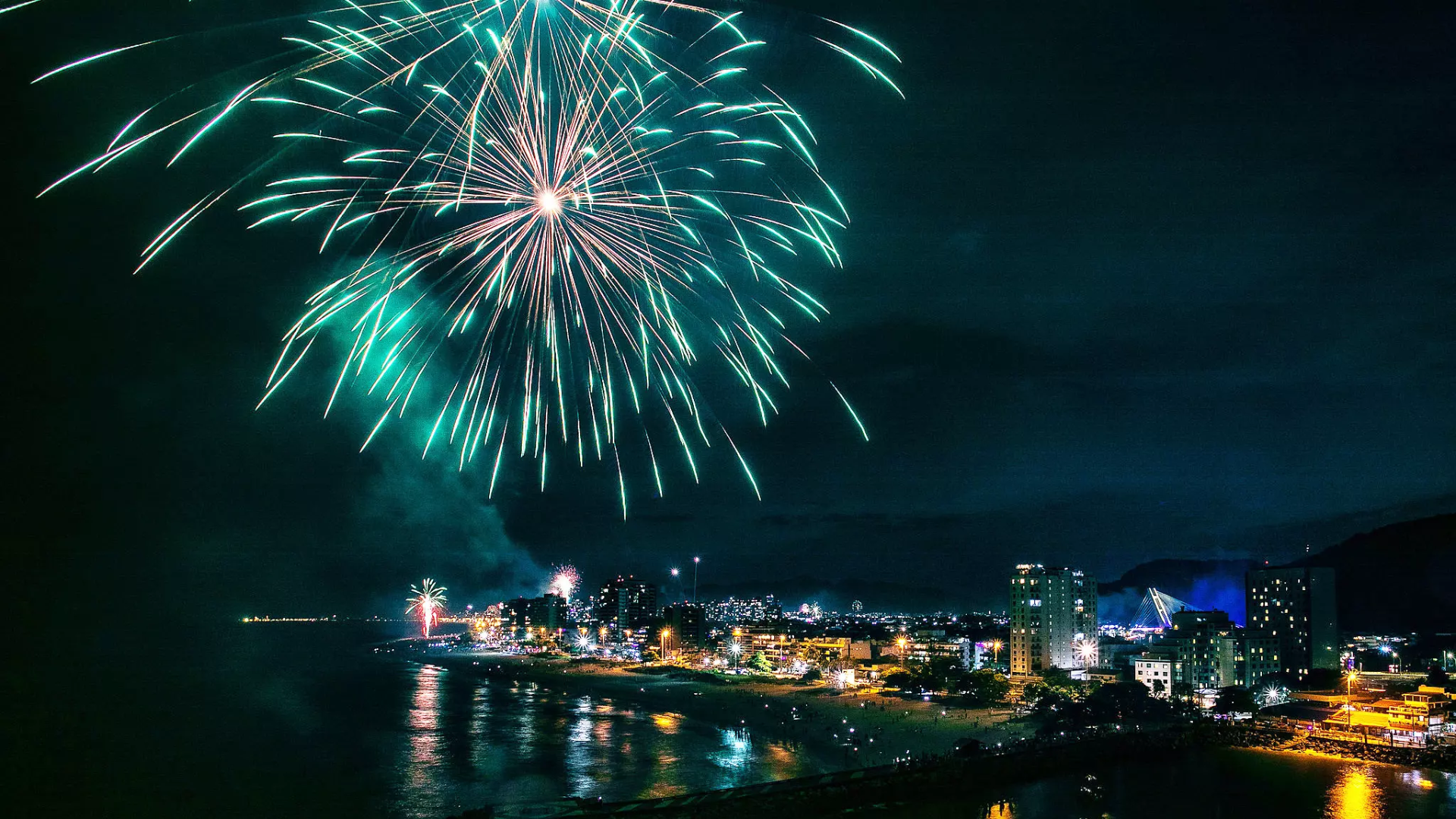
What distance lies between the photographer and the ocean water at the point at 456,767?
2398 centimetres

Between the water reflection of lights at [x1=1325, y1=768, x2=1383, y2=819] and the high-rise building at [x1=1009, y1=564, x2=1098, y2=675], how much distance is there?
28.1 metres

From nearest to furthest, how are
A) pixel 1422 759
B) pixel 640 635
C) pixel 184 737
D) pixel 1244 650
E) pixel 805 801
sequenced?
1. pixel 805 801
2. pixel 1422 759
3. pixel 184 737
4. pixel 1244 650
5. pixel 640 635

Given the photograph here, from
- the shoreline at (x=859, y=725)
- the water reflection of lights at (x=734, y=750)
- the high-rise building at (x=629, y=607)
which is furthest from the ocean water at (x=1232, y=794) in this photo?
the high-rise building at (x=629, y=607)

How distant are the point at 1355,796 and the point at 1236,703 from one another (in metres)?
13.9

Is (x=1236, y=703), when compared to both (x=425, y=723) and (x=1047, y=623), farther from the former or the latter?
(x=425, y=723)

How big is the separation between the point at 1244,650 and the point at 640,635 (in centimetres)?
6374

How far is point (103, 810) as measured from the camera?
2438 cm

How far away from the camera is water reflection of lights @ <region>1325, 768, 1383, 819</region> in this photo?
2259 centimetres

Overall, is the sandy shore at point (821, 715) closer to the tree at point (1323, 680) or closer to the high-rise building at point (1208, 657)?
the high-rise building at point (1208, 657)

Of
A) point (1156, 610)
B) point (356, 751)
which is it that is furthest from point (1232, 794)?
point (1156, 610)

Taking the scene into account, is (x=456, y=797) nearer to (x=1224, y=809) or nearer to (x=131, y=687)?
(x=1224, y=809)

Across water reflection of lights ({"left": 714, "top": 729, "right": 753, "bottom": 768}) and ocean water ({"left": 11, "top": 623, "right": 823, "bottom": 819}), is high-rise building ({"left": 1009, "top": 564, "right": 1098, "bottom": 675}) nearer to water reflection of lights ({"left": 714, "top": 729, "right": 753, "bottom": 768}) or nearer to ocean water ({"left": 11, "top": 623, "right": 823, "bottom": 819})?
ocean water ({"left": 11, "top": 623, "right": 823, "bottom": 819})

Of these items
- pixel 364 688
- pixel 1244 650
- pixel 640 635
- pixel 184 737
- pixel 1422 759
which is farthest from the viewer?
pixel 640 635

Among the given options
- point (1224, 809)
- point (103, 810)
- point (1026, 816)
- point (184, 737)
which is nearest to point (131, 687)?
point (184, 737)
